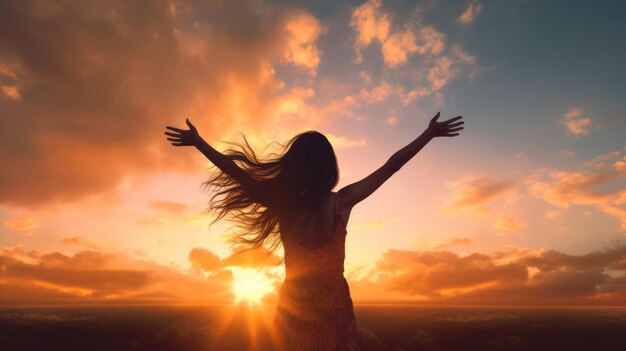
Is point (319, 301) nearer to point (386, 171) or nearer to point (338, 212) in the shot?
point (338, 212)

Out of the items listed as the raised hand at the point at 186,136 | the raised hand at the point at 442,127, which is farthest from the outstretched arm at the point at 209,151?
the raised hand at the point at 442,127

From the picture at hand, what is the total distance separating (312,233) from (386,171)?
3.50 ft

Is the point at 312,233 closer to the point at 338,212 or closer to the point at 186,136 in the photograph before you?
the point at 338,212

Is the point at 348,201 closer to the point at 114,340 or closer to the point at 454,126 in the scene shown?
the point at 454,126

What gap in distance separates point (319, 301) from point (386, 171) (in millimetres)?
1509

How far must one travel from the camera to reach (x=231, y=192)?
16.7 feet

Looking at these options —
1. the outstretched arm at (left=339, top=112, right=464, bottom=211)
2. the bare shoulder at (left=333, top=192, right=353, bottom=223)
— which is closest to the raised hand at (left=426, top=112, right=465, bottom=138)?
the outstretched arm at (left=339, top=112, right=464, bottom=211)

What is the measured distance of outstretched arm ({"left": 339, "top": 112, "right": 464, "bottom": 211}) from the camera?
12.2ft

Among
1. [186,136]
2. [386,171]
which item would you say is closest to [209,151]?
[186,136]

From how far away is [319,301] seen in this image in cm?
354

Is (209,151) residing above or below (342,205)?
above

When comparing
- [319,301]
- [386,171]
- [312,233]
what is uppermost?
[386,171]

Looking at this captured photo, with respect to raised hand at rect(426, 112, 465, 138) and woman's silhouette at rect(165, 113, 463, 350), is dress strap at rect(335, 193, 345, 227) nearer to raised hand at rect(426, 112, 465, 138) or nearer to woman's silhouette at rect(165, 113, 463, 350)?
woman's silhouette at rect(165, 113, 463, 350)

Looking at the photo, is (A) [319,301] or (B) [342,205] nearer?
(A) [319,301]
